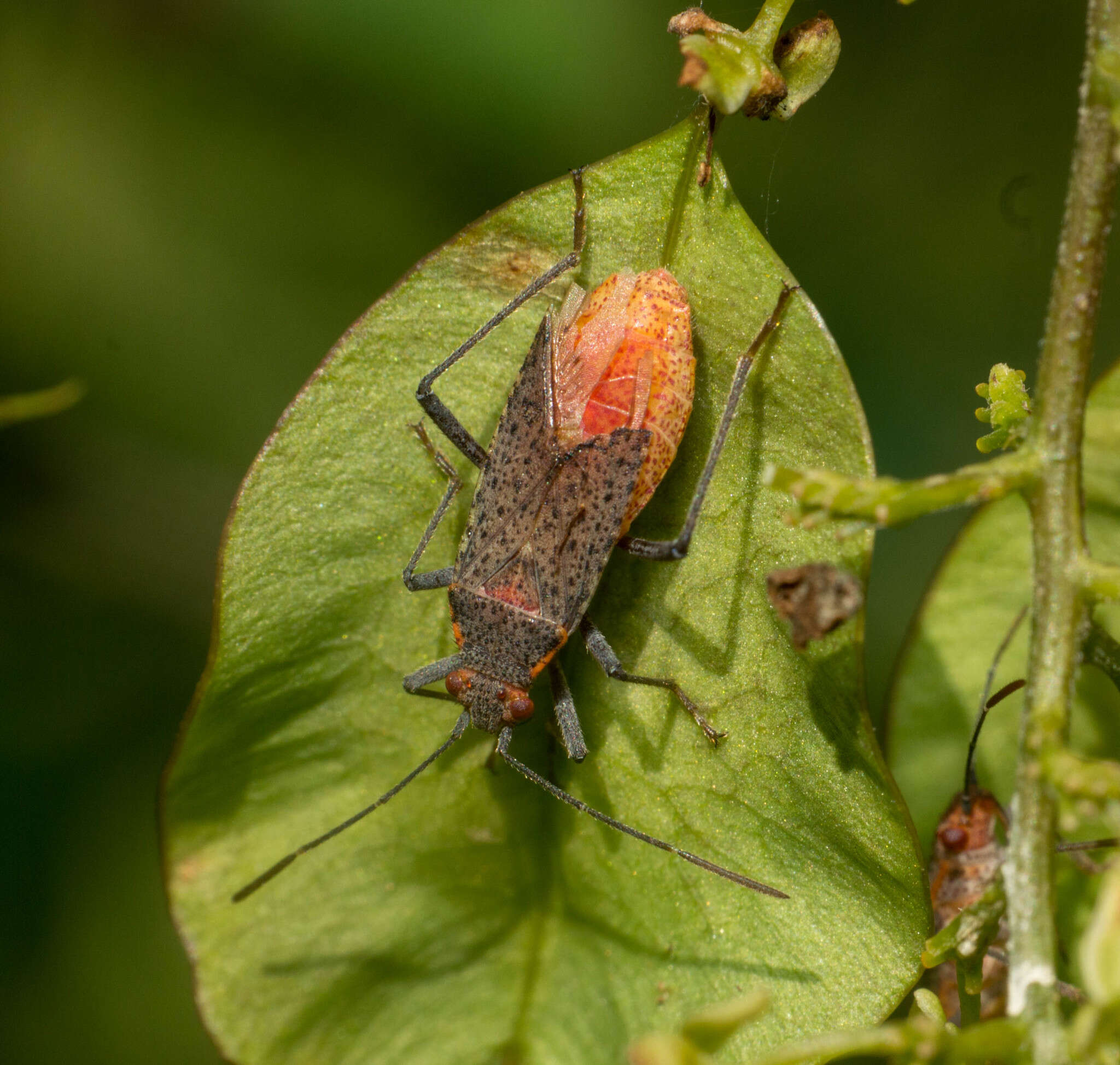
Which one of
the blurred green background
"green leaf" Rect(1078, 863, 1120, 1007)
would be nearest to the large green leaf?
"green leaf" Rect(1078, 863, 1120, 1007)

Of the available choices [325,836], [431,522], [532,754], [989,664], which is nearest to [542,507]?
[431,522]

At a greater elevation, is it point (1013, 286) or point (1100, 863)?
point (1013, 286)

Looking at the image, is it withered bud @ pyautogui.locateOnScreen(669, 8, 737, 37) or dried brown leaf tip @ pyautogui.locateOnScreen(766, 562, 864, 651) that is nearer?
dried brown leaf tip @ pyautogui.locateOnScreen(766, 562, 864, 651)

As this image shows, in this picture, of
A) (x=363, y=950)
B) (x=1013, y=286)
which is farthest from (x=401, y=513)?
(x=1013, y=286)

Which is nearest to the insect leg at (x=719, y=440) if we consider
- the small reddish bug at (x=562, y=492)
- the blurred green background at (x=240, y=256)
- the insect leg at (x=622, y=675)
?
the small reddish bug at (x=562, y=492)

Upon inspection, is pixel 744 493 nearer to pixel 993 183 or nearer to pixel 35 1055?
pixel 993 183

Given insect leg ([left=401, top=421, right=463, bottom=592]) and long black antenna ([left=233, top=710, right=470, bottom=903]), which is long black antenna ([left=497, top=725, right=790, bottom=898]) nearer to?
long black antenna ([left=233, top=710, right=470, bottom=903])

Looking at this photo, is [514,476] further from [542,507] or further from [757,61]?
[757,61]
